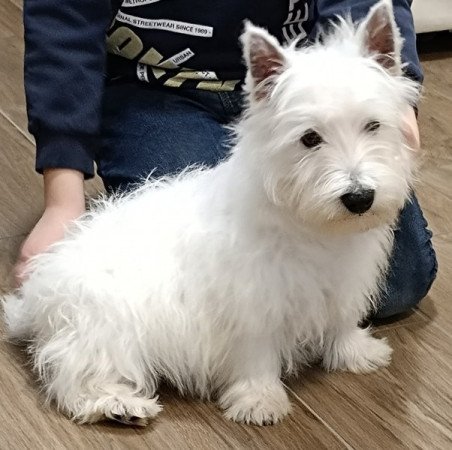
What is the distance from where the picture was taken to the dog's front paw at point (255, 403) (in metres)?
1.21

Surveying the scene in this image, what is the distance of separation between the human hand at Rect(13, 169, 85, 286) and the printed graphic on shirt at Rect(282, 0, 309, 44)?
17.7 inches

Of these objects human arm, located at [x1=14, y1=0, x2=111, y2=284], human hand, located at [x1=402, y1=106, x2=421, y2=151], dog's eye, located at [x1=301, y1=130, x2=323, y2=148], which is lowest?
human arm, located at [x1=14, y1=0, x2=111, y2=284]

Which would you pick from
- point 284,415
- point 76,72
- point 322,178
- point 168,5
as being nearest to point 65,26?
point 76,72

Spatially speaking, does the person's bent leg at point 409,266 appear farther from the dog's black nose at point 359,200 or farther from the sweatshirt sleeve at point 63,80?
the sweatshirt sleeve at point 63,80

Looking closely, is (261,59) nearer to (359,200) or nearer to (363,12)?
(359,200)

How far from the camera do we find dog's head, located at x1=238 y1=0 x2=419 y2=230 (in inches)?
40.8

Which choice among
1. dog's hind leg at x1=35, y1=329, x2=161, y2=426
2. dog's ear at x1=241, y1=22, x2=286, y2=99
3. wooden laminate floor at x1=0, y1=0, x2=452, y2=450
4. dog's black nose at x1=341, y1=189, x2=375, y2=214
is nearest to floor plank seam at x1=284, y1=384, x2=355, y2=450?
wooden laminate floor at x1=0, y1=0, x2=452, y2=450

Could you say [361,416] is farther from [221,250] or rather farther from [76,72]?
[76,72]

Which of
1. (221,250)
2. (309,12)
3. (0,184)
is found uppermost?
(309,12)

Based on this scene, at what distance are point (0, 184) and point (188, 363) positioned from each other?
0.72 meters

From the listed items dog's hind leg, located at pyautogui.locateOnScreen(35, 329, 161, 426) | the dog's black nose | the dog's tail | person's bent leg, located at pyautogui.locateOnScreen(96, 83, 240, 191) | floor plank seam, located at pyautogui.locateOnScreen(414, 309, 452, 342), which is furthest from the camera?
person's bent leg, located at pyautogui.locateOnScreen(96, 83, 240, 191)

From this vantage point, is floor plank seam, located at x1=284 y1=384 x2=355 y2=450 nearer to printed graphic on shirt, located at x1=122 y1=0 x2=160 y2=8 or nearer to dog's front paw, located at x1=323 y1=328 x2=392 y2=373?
dog's front paw, located at x1=323 y1=328 x2=392 y2=373

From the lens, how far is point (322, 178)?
1.04 meters

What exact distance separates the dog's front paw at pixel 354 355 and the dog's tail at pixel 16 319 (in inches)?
17.5
